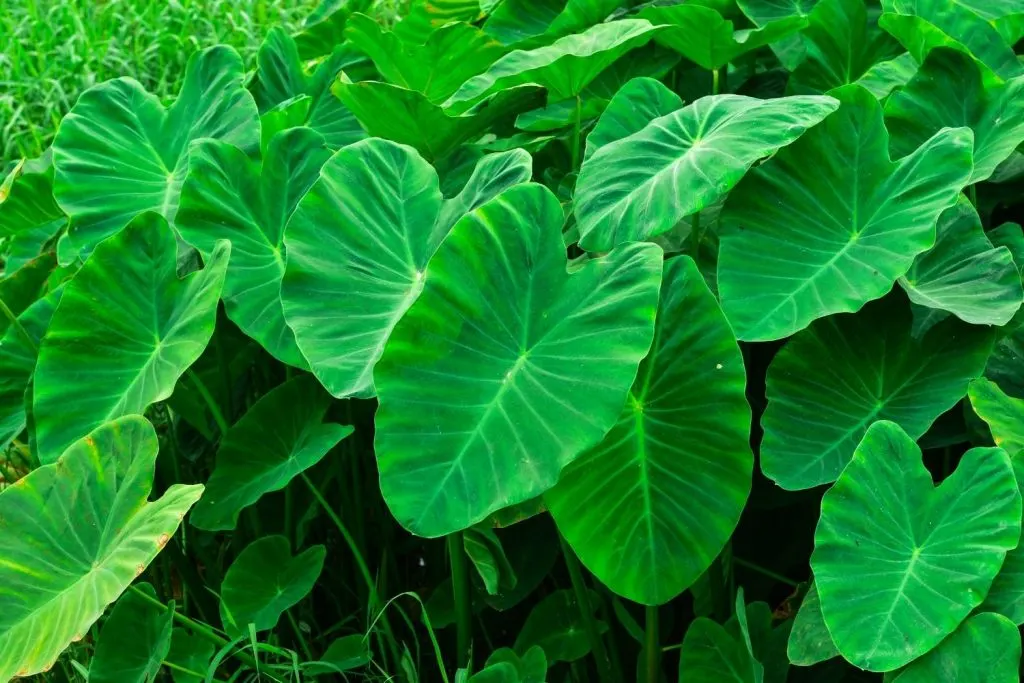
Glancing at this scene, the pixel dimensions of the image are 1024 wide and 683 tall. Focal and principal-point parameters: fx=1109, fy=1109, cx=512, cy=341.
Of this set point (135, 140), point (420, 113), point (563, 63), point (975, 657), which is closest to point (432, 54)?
point (420, 113)

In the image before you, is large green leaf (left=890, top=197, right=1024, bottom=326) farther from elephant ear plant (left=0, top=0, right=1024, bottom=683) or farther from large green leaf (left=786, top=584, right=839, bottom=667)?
large green leaf (left=786, top=584, right=839, bottom=667)

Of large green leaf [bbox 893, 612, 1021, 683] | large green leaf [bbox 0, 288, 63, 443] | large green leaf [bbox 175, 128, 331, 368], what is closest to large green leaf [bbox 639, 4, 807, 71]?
large green leaf [bbox 175, 128, 331, 368]

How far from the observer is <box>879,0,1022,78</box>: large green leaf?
1716 mm

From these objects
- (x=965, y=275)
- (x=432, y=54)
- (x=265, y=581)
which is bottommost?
(x=265, y=581)

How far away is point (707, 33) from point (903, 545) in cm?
93

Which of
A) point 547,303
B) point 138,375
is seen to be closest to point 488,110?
point 547,303

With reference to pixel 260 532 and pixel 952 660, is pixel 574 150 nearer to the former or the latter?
pixel 260 532

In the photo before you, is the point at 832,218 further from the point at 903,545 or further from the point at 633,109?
the point at 903,545

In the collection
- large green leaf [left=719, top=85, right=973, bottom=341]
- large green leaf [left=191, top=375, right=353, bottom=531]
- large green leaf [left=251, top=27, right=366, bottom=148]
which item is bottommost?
large green leaf [left=191, top=375, right=353, bottom=531]

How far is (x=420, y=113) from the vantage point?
165cm

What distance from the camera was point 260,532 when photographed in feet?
5.98

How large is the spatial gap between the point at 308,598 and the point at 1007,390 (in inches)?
45.2

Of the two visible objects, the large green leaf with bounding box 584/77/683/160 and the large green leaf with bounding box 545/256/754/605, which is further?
the large green leaf with bounding box 584/77/683/160

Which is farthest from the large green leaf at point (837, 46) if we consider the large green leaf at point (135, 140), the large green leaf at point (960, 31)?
the large green leaf at point (135, 140)
